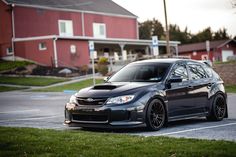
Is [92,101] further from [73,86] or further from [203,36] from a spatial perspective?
[203,36]

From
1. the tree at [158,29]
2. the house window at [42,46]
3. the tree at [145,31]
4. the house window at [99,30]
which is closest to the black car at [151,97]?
the house window at [42,46]

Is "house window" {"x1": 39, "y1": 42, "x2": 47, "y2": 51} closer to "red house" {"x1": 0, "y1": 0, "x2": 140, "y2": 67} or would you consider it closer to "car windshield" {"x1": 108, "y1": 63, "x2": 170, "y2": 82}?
"red house" {"x1": 0, "y1": 0, "x2": 140, "y2": 67}

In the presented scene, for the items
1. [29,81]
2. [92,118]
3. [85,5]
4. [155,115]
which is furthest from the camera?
[85,5]

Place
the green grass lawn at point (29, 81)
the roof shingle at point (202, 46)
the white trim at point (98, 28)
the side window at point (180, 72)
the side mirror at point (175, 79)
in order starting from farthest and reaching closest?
the roof shingle at point (202, 46) < the white trim at point (98, 28) < the green grass lawn at point (29, 81) < the side window at point (180, 72) < the side mirror at point (175, 79)

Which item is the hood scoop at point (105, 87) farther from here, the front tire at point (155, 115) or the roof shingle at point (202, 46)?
the roof shingle at point (202, 46)

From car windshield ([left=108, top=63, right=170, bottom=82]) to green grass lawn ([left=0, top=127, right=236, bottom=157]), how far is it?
2677 millimetres

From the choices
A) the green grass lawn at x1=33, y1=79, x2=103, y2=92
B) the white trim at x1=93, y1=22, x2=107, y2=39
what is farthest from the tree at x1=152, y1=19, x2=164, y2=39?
the green grass lawn at x1=33, y1=79, x2=103, y2=92

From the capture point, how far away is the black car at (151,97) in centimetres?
1054

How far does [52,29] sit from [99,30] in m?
7.70

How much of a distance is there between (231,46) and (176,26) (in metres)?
31.6

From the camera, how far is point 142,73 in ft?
39.2

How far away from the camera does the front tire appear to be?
35.4 ft

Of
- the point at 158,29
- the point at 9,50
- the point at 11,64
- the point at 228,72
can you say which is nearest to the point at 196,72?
the point at 228,72

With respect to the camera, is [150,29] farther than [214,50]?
Yes
